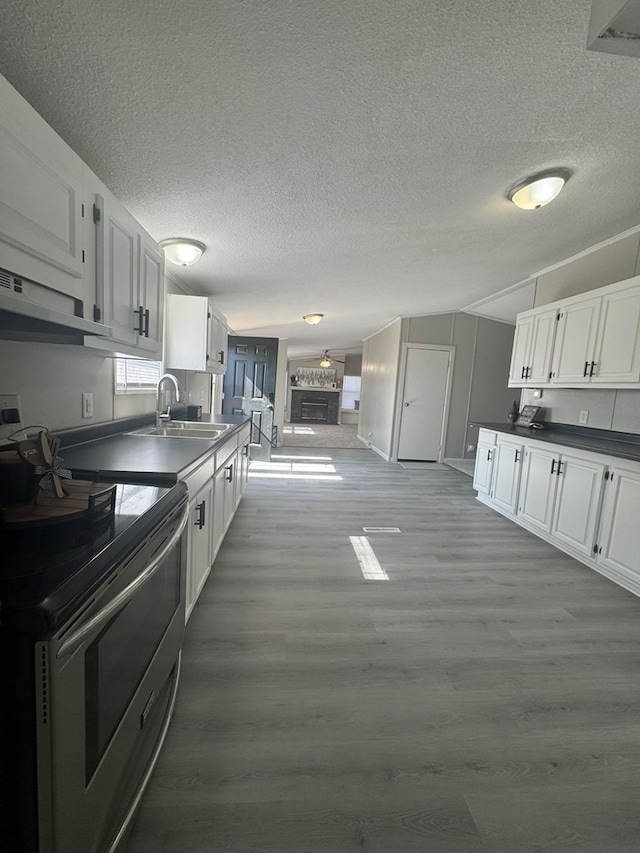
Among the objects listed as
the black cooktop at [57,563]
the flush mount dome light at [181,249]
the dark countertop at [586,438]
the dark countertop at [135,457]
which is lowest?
the black cooktop at [57,563]

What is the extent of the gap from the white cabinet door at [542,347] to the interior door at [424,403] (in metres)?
2.60

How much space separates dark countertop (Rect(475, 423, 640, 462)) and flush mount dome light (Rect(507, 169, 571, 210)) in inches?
68.8

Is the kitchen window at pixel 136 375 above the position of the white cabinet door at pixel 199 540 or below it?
above

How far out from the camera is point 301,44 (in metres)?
1.20

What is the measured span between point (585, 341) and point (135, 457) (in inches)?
141

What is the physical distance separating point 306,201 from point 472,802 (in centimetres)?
287

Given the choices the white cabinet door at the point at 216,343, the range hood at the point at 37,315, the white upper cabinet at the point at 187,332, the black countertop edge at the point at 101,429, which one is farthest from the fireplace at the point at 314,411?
the range hood at the point at 37,315

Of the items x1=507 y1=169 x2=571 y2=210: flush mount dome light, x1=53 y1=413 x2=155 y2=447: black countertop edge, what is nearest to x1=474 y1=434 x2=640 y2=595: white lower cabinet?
x1=507 y1=169 x2=571 y2=210: flush mount dome light

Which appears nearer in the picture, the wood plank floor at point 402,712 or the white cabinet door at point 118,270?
the wood plank floor at point 402,712

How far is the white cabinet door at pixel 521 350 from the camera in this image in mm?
3790

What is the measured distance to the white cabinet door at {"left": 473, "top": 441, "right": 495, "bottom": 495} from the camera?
4027mm

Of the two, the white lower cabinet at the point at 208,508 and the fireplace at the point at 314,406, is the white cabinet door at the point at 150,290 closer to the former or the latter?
the white lower cabinet at the point at 208,508

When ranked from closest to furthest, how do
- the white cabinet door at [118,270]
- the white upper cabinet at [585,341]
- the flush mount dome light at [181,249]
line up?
the white cabinet door at [118,270]
the flush mount dome light at [181,249]
the white upper cabinet at [585,341]

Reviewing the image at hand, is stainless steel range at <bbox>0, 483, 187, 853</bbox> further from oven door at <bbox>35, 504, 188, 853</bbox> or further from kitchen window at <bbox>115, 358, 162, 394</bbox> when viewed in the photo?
kitchen window at <bbox>115, 358, 162, 394</bbox>
